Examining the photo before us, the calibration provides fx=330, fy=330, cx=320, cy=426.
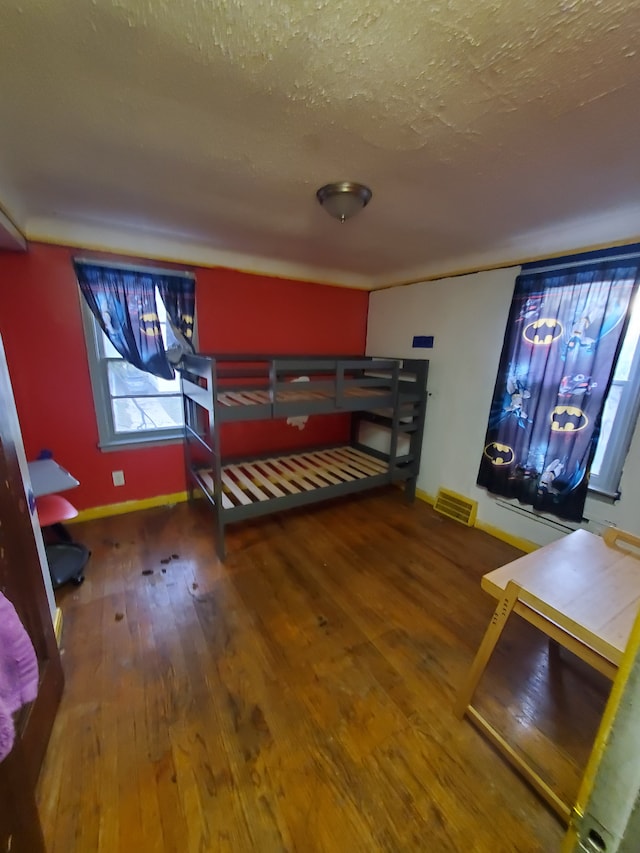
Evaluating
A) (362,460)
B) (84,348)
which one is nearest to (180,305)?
(84,348)

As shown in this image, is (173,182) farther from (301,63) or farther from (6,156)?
(301,63)

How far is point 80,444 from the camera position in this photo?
2.43 meters

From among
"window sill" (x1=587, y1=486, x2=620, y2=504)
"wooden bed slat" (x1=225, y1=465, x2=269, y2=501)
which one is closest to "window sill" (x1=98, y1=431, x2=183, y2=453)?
"wooden bed slat" (x1=225, y1=465, x2=269, y2=501)

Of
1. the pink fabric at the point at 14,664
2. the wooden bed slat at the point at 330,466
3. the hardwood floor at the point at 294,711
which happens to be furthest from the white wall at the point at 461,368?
the pink fabric at the point at 14,664

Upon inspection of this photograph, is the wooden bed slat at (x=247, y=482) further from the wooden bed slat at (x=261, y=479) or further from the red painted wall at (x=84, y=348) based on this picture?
the red painted wall at (x=84, y=348)

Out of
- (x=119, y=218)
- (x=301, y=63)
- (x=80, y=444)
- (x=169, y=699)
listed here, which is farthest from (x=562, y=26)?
(x=80, y=444)

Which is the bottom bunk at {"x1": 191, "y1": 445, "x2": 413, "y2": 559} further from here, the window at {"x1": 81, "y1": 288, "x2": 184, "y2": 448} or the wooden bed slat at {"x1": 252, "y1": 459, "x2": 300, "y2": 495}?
the window at {"x1": 81, "y1": 288, "x2": 184, "y2": 448}

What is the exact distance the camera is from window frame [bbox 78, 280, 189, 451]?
234 centimetres

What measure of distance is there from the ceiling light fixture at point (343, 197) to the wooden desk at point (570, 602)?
1.67 metres

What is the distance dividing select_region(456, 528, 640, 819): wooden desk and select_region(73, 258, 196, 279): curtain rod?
8.83 ft

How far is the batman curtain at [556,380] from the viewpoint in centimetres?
185

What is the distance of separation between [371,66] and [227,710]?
213 cm

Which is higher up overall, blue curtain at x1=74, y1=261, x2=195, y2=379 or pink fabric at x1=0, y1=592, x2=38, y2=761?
blue curtain at x1=74, y1=261, x2=195, y2=379

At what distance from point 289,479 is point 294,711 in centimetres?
149
